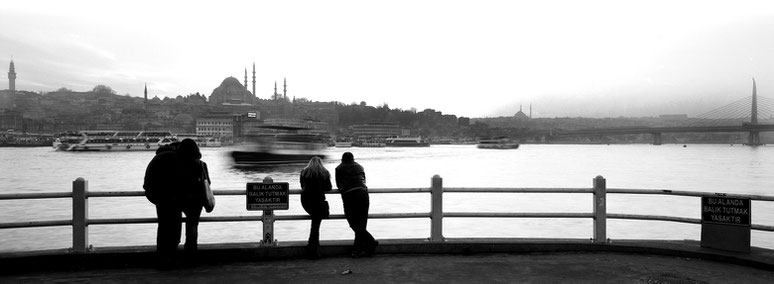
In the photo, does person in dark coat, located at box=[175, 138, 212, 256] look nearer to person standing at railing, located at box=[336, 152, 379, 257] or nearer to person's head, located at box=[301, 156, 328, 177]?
person's head, located at box=[301, 156, 328, 177]

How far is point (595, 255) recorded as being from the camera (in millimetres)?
7965

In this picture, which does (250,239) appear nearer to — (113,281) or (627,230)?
(113,281)

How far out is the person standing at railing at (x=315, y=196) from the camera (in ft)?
25.0

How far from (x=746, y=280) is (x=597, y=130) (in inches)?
6202

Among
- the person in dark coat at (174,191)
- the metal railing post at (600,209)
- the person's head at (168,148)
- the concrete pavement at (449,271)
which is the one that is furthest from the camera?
the metal railing post at (600,209)

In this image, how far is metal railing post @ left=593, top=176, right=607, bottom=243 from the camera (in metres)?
7.98

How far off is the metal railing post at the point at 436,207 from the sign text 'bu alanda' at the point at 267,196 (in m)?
2.05

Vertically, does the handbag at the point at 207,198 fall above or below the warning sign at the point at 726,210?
above

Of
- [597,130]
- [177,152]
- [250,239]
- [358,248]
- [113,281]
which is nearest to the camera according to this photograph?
[113,281]

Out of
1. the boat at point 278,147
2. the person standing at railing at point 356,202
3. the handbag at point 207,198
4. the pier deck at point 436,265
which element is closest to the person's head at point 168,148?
the handbag at point 207,198

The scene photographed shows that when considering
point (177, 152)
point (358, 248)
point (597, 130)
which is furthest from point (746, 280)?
point (597, 130)

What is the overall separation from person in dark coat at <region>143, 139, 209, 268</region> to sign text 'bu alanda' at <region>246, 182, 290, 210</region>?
725 millimetres

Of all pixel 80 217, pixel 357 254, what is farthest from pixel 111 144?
pixel 357 254

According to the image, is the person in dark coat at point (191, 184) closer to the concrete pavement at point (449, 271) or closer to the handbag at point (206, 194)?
the handbag at point (206, 194)
